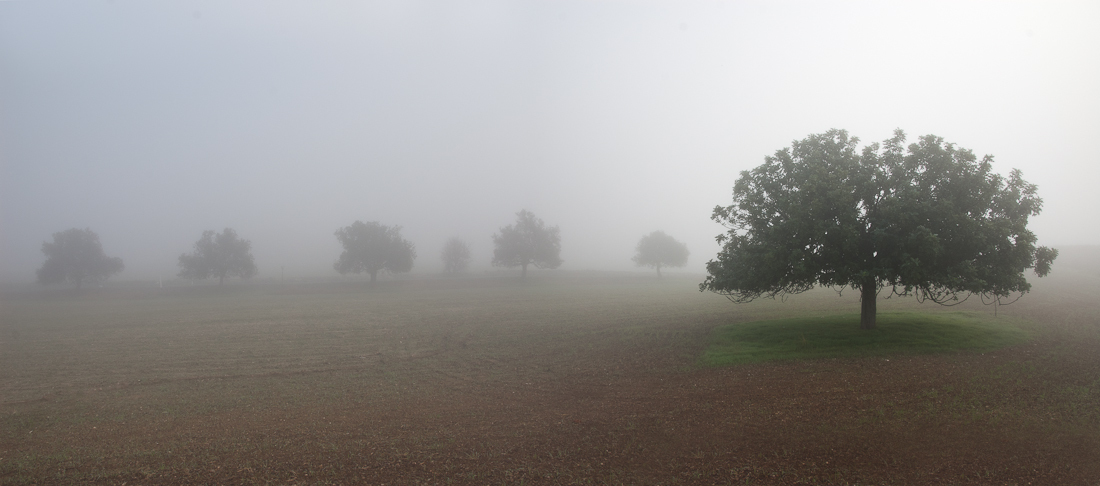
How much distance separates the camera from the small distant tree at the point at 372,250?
7388 centimetres

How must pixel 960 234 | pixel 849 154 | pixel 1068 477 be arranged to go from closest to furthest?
1. pixel 1068 477
2. pixel 960 234
3. pixel 849 154

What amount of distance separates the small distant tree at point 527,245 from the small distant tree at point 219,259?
3768 cm

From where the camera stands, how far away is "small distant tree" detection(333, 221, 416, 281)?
242 feet

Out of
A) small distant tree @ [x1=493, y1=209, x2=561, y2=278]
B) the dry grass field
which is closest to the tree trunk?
the dry grass field

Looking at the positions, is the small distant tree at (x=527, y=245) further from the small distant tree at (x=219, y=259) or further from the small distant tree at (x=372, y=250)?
the small distant tree at (x=219, y=259)

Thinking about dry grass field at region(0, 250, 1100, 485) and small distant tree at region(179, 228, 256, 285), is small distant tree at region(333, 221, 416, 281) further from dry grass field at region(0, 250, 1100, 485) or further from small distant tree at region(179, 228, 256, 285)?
dry grass field at region(0, 250, 1100, 485)

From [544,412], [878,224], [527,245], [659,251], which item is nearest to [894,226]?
[878,224]

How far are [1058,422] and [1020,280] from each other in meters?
8.04

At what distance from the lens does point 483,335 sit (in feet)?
88.8

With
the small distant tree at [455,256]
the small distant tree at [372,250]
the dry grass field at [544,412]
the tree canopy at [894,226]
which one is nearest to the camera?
the dry grass field at [544,412]

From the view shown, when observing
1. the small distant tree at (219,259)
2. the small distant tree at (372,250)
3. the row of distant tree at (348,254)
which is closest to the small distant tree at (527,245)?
the row of distant tree at (348,254)

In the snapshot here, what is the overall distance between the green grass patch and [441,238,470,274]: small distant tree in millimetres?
69924

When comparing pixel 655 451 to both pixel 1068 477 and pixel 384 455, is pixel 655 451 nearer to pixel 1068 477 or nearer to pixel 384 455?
pixel 384 455

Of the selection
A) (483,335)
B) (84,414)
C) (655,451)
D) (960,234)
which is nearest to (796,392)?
(655,451)
